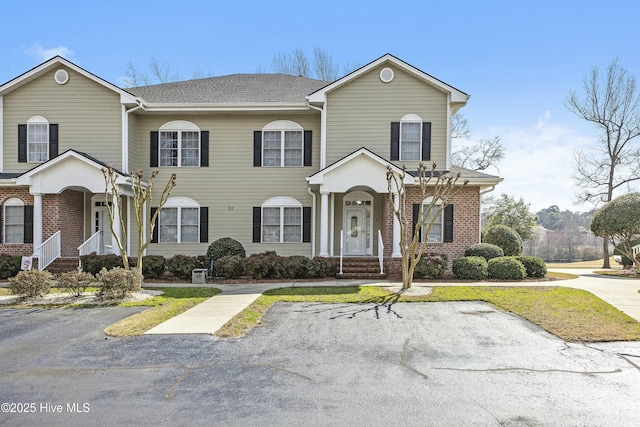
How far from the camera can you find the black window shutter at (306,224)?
17.3m

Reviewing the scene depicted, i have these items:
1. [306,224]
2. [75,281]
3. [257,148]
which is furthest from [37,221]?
[306,224]

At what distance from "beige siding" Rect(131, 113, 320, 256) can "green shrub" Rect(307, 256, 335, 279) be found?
280 cm

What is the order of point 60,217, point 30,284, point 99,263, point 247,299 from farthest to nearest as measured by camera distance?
point 60,217 < point 99,263 < point 247,299 < point 30,284

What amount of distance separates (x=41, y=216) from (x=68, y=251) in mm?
1768

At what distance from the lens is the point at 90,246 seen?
16.5 meters

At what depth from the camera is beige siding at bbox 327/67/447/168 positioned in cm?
1686

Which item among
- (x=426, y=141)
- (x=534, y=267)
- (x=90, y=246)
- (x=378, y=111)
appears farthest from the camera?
(x=378, y=111)

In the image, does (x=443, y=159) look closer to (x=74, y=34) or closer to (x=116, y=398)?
(x=116, y=398)

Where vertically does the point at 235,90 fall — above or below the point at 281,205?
above

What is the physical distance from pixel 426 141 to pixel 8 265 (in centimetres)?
1624

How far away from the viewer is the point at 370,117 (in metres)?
16.9

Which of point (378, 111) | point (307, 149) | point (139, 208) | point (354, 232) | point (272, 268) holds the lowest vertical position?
point (272, 268)

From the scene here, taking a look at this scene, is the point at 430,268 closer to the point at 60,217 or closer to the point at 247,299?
the point at 247,299

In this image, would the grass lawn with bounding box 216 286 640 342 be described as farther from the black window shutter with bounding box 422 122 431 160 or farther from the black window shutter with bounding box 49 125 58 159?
the black window shutter with bounding box 49 125 58 159
